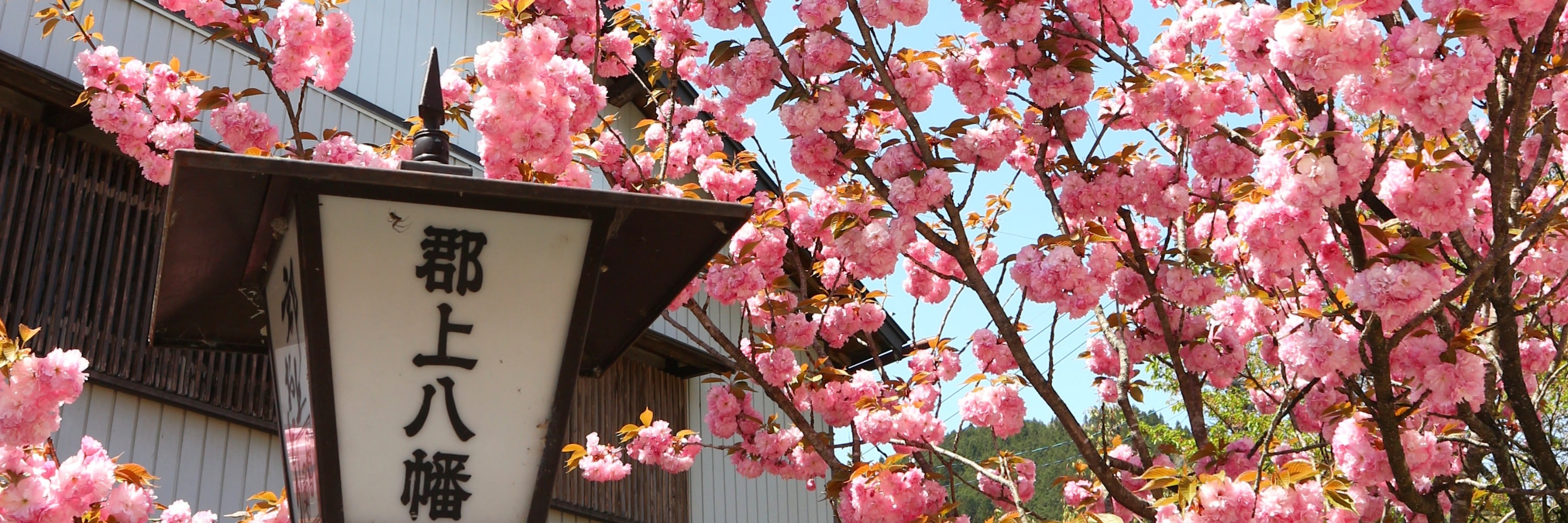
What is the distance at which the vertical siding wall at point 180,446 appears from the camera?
5199mm

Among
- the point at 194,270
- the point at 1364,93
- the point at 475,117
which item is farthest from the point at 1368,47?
the point at 194,270

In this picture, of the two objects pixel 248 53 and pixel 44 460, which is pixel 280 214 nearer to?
pixel 44 460

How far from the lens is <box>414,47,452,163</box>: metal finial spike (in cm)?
189

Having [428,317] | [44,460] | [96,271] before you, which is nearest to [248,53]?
[96,271]

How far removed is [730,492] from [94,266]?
5421mm

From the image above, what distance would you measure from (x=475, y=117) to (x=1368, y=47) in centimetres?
220

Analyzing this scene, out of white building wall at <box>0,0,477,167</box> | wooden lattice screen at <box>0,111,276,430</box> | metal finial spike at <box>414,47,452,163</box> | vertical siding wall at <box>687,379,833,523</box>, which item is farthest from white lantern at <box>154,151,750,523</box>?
vertical siding wall at <box>687,379,833,523</box>

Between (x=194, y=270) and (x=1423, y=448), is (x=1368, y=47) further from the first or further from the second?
(x=194, y=270)

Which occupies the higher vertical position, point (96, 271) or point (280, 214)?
point (96, 271)

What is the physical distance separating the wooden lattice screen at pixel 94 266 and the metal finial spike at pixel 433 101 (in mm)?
3641

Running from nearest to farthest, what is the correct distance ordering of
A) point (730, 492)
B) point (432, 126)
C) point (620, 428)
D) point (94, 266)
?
point (432, 126) < point (94, 266) < point (620, 428) < point (730, 492)

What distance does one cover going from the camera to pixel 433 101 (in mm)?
2051

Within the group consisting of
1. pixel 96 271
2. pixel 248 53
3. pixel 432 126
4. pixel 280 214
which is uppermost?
pixel 248 53

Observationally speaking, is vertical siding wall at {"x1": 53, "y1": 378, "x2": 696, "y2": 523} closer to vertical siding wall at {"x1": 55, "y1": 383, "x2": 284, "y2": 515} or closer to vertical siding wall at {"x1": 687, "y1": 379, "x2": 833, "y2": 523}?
vertical siding wall at {"x1": 55, "y1": 383, "x2": 284, "y2": 515}
